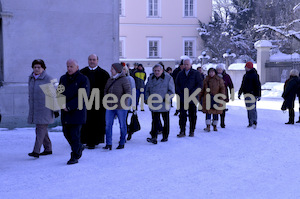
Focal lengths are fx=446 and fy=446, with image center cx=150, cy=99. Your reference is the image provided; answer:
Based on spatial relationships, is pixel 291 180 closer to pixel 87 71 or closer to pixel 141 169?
pixel 141 169

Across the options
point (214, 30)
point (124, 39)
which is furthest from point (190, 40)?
point (124, 39)

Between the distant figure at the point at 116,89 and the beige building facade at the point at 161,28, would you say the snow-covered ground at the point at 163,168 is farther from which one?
the beige building facade at the point at 161,28

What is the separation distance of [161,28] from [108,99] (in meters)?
33.6

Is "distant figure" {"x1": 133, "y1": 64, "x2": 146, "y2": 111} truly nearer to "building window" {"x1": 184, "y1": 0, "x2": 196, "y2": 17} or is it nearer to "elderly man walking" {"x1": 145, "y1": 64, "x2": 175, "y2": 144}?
"elderly man walking" {"x1": 145, "y1": 64, "x2": 175, "y2": 144}

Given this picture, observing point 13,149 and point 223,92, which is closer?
point 13,149

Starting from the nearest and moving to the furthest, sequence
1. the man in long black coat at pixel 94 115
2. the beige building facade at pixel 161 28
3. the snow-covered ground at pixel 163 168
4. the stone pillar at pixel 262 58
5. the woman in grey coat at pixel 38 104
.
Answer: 1. the snow-covered ground at pixel 163 168
2. the woman in grey coat at pixel 38 104
3. the man in long black coat at pixel 94 115
4. the stone pillar at pixel 262 58
5. the beige building facade at pixel 161 28

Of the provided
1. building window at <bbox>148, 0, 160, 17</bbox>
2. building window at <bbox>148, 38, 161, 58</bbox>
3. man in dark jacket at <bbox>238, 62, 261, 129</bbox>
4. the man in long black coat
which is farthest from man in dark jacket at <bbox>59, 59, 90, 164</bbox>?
building window at <bbox>148, 0, 160, 17</bbox>

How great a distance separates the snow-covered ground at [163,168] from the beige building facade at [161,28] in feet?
101

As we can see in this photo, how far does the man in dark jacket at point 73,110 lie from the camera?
24.0 ft

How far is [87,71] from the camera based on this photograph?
28.8ft

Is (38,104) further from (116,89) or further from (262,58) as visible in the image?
(262,58)

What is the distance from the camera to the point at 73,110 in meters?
7.32

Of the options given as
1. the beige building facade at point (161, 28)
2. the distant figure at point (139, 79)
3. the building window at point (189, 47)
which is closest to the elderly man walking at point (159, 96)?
the distant figure at point (139, 79)

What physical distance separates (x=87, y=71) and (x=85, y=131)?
3.90 ft
